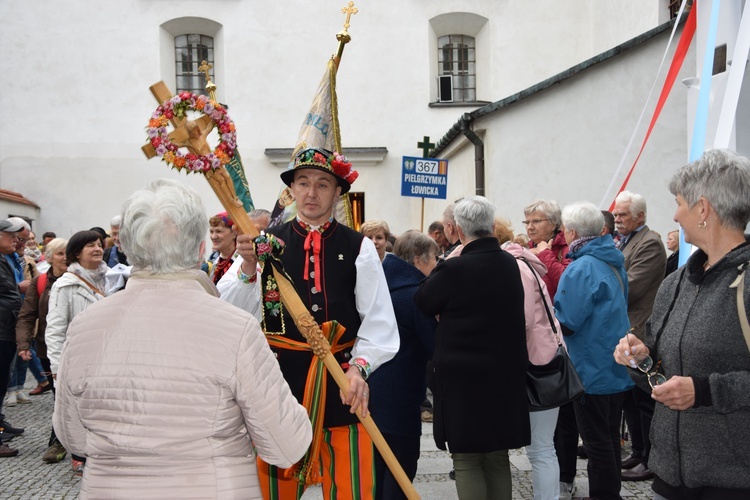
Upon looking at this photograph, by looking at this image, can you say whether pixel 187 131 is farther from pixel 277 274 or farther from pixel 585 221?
pixel 585 221

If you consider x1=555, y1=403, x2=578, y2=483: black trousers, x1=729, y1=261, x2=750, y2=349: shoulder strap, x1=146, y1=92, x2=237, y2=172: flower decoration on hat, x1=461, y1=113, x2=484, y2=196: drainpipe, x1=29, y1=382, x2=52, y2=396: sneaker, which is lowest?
x1=29, y1=382, x2=52, y2=396: sneaker

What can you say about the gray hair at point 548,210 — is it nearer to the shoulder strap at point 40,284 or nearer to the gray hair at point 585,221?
the gray hair at point 585,221

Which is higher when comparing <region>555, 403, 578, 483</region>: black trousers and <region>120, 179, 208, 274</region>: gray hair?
<region>120, 179, 208, 274</region>: gray hair

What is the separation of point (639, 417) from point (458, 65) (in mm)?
14603

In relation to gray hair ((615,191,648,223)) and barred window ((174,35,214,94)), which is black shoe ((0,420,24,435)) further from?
barred window ((174,35,214,94))

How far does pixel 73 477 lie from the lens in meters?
5.73

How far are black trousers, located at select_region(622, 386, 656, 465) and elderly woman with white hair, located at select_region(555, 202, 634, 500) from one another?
0.64 meters

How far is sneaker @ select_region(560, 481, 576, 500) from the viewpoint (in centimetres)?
481

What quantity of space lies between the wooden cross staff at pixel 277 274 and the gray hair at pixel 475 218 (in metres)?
1.10

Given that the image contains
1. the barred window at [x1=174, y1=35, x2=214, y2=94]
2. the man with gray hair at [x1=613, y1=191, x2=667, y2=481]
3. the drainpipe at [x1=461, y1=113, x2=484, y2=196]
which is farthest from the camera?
the barred window at [x1=174, y1=35, x2=214, y2=94]

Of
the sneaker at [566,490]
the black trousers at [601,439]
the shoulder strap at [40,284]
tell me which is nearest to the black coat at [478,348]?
the black trousers at [601,439]

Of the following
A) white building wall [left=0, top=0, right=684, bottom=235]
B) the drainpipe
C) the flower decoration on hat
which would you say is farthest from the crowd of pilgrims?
white building wall [left=0, top=0, right=684, bottom=235]

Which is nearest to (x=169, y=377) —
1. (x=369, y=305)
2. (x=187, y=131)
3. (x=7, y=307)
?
(x=187, y=131)

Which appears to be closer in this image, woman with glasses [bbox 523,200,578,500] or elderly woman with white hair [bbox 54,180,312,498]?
elderly woman with white hair [bbox 54,180,312,498]
